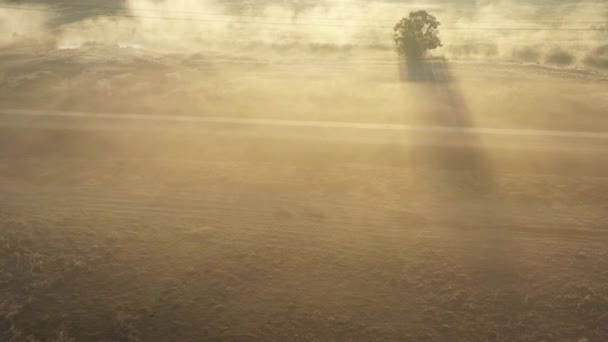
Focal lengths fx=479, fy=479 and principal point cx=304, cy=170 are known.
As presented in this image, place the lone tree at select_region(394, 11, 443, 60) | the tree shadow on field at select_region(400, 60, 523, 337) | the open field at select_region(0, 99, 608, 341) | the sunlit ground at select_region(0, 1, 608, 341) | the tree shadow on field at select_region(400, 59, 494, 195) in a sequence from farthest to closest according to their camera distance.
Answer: the lone tree at select_region(394, 11, 443, 60) → the tree shadow on field at select_region(400, 59, 494, 195) → the tree shadow on field at select_region(400, 60, 523, 337) → the sunlit ground at select_region(0, 1, 608, 341) → the open field at select_region(0, 99, 608, 341)

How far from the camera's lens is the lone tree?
35.4m

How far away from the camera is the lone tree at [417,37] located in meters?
35.4

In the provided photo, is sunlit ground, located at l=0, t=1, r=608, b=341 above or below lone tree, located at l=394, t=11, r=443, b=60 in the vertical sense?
below

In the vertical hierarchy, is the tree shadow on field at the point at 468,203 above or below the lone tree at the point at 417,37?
below

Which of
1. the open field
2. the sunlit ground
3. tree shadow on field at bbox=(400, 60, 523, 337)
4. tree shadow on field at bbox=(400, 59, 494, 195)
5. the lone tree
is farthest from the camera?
the lone tree

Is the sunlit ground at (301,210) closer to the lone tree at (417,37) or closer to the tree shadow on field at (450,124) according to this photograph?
the tree shadow on field at (450,124)

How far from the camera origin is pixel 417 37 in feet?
116

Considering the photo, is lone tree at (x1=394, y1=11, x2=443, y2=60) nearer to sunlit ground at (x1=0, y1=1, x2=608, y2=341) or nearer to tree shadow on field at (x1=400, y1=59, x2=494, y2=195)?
tree shadow on field at (x1=400, y1=59, x2=494, y2=195)

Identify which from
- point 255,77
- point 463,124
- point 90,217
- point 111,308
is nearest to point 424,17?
point 255,77

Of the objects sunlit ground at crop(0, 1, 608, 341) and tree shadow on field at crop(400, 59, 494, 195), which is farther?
tree shadow on field at crop(400, 59, 494, 195)

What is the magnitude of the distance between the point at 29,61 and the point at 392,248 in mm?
30895

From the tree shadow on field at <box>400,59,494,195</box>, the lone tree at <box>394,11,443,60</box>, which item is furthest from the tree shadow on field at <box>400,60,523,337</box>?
the lone tree at <box>394,11,443,60</box>

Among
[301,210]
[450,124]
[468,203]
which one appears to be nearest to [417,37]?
[450,124]

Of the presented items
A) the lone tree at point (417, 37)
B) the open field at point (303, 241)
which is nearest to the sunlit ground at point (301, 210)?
the open field at point (303, 241)
